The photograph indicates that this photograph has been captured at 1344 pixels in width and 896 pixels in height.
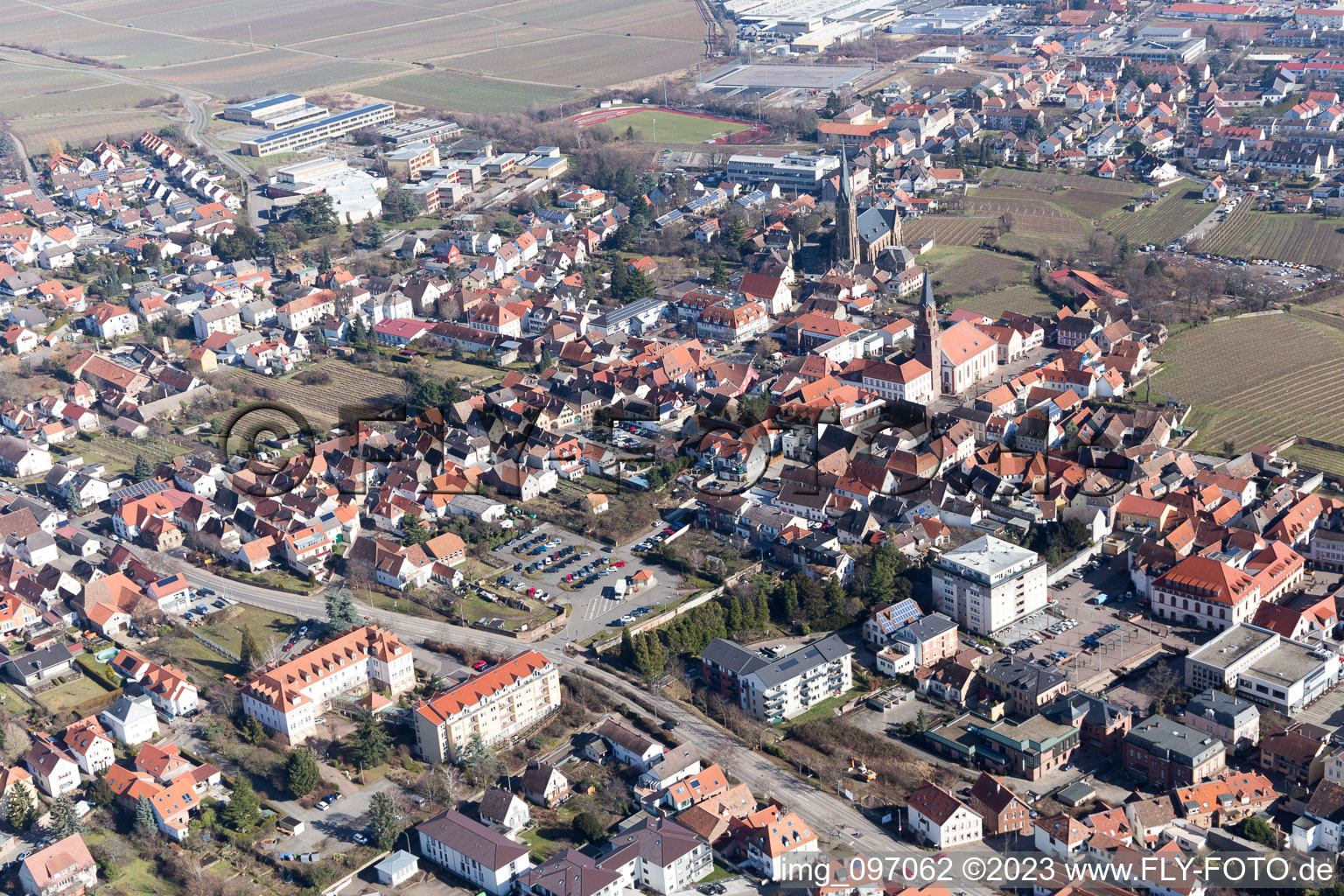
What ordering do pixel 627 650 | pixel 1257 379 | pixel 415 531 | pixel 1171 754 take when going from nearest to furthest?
pixel 1171 754, pixel 627 650, pixel 415 531, pixel 1257 379

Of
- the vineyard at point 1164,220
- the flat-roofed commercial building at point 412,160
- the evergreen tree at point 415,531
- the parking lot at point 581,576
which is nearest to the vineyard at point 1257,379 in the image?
the vineyard at point 1164,220

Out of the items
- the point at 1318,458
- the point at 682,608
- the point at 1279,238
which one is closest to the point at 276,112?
the point at 1279,238

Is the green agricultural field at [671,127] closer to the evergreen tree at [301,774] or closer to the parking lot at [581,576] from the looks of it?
the parking lot at [581,576]

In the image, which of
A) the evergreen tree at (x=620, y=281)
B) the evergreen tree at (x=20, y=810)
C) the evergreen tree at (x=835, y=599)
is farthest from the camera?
the evergreen tree at (x=620, y=281)

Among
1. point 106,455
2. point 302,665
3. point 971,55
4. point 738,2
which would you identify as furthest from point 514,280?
point 738,2

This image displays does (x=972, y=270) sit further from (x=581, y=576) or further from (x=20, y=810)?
(x=20, y=810)

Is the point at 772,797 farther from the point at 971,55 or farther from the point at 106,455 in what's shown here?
the point at 971,55
